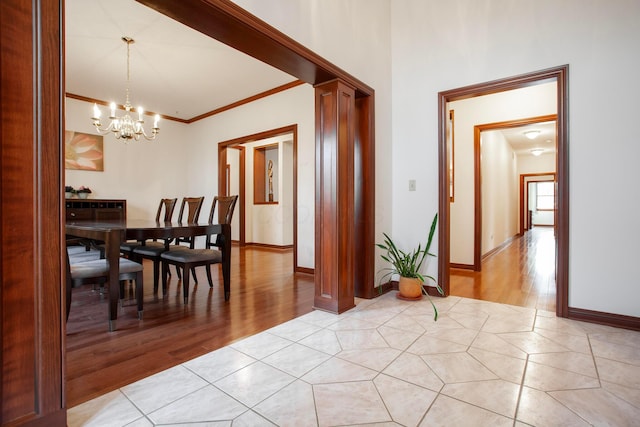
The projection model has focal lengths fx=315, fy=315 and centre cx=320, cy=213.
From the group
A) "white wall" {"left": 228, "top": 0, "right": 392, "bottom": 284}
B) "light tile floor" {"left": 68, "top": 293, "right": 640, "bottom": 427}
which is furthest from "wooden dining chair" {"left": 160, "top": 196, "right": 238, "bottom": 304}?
"white wall" {"left": 228, "top": 0, "right": 392, "bottom": 284}

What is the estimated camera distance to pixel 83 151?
17.1 feet

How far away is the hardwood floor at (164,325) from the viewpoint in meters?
1.69

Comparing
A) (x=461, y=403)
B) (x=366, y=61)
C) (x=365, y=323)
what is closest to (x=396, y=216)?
(x=365, y=323)

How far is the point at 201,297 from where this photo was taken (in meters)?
3.12

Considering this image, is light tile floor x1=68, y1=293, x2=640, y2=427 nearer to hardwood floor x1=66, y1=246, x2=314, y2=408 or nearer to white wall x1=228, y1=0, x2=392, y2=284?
hardwood floor x1=66, y1=246, x2=314, y2=408

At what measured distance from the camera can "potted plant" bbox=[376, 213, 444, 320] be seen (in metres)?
2.99

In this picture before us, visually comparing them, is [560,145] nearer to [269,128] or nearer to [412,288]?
[412,288]

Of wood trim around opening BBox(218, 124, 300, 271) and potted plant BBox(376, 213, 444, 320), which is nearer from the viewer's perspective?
potted plant BBox(376, 213, 444, 320)

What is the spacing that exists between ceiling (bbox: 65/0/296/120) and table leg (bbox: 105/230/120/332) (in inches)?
83.9

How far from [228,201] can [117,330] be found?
163cm

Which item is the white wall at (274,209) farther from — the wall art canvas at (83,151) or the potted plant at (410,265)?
the potted plant at (410,265)

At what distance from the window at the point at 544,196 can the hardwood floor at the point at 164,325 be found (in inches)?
583

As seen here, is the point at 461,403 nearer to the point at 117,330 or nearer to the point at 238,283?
the point at 117,330

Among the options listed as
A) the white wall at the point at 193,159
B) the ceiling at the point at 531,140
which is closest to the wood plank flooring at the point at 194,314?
the white wall at the point at 193,159
